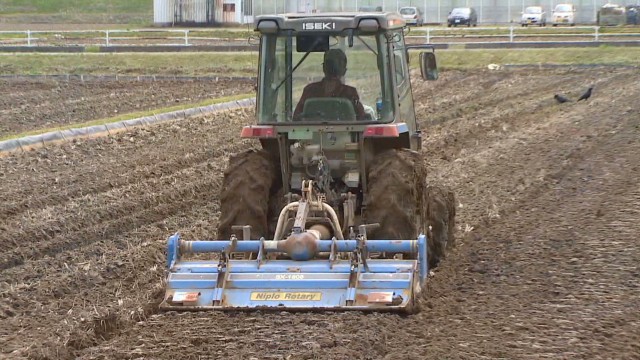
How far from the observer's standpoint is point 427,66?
10.0m

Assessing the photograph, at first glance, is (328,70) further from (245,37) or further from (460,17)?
(460,17)

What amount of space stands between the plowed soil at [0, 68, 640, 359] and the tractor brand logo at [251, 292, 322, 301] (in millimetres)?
122

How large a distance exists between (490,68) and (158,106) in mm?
11751

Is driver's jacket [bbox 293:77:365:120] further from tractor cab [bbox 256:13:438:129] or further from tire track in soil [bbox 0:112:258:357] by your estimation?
tire track in soil [bbox 0:112:258:357]

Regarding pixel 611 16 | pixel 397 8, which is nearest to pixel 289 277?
pixel 611 16

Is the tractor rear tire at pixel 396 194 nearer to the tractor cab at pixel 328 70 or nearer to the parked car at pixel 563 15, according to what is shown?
the tractor cab at pixel 328 70

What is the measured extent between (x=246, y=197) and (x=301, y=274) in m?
1.10

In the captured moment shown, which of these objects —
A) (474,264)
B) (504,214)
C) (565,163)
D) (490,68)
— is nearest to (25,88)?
(490,68)

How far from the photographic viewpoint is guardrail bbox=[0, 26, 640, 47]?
4150cm

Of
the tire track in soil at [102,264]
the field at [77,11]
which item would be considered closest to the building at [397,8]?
the field at [77,11]

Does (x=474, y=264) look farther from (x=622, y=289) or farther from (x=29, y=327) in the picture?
(x=29, y=327)

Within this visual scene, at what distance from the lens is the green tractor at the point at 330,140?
29.9 feet

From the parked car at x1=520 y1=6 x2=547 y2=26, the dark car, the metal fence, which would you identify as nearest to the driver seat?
the parked car at x1=520 y1=6 x2=547 y2=26

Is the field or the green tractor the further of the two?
the field
